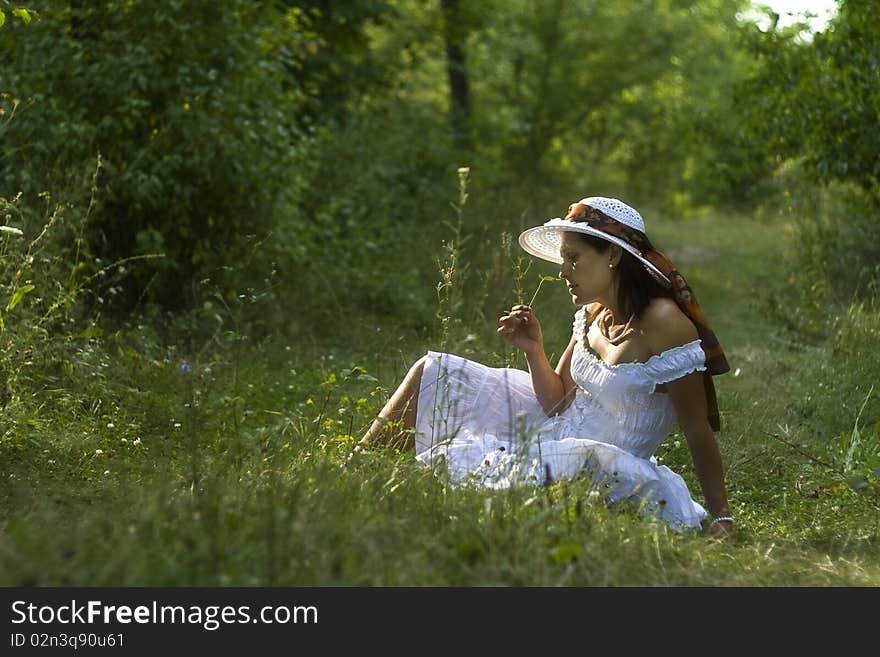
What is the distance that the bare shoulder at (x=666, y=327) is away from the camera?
4.79 m

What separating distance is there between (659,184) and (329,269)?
19307mm

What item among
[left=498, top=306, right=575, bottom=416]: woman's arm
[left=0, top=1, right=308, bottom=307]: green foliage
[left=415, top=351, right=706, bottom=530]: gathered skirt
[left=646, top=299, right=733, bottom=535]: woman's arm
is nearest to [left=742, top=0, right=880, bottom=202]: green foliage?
[left=0, top=1, right=308, bottom=307]: green foliage

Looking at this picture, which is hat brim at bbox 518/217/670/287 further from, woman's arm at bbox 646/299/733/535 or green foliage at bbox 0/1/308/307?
green foliage at bbox 0/1/308/307

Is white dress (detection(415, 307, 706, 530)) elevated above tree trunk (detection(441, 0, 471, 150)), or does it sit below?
below

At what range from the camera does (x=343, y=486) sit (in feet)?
13.7

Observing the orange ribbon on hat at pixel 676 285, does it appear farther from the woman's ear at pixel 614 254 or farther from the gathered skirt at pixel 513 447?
the gathered skirt at pixel 513 447

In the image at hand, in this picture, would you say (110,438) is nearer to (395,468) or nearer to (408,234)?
(395,468)

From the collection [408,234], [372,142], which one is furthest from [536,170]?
[408,234]

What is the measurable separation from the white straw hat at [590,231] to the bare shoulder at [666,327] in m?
0.11

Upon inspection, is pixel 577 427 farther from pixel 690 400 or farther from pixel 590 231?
pixel 590 231

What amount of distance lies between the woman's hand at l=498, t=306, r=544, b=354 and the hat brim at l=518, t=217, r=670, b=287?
287mm

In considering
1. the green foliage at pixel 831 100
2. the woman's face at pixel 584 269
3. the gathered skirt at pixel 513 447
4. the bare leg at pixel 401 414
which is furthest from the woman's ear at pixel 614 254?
the green foliage at pixel 831 100

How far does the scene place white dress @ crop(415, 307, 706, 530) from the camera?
4.74 meters

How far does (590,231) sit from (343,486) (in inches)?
56.2
